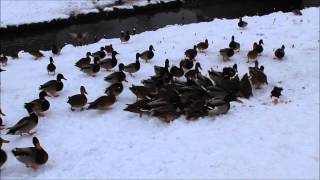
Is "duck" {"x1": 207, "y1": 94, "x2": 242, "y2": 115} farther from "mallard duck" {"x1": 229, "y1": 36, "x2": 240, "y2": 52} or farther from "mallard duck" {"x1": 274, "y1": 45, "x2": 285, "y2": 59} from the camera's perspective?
"mallard duck" {"x1": 229, "y1": 36, "x2": 240, "y2": 52}

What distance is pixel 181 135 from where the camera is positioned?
11.8 metres

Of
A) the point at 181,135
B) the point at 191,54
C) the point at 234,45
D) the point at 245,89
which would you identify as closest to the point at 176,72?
the point at 191,54

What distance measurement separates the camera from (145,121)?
12.9 m

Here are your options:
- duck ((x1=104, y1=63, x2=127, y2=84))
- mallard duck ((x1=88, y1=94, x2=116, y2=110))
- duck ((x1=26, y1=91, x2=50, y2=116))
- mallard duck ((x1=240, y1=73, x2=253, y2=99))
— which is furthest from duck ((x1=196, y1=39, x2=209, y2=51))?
duck ((x1=26, y1=91, x2=50, y2=116))

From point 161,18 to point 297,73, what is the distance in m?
16.8

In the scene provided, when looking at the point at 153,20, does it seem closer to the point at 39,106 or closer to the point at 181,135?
the point at 39,106

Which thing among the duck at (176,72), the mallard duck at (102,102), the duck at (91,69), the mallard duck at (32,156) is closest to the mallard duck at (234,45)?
the duck at (176,72)

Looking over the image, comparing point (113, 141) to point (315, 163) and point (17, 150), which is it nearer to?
point (17, 150)

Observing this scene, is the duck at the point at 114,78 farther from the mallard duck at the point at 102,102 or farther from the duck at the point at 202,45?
the duck at the point at 202,45

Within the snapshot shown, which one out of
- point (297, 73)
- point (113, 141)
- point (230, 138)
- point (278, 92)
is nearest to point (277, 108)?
point (278, 92)

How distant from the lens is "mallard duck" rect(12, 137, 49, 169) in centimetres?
1080

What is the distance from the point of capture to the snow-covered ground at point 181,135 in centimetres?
1047

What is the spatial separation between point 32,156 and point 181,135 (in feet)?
11.5

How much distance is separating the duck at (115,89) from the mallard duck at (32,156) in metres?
3.77
